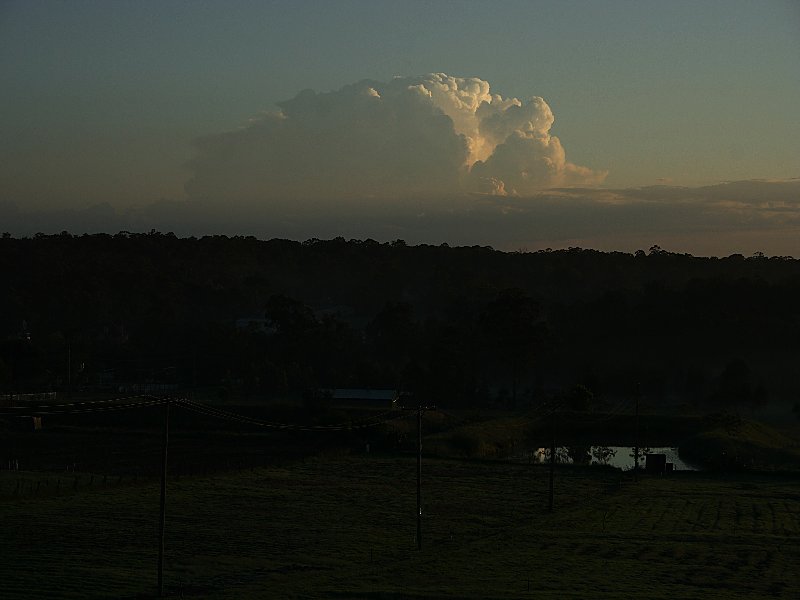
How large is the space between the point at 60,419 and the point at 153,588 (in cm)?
5803

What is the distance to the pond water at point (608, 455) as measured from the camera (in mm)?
75625

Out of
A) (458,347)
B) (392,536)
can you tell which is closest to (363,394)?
(458,347)

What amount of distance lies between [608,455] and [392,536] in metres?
44.1

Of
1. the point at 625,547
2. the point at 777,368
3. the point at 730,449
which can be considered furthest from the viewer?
the point at 777,368

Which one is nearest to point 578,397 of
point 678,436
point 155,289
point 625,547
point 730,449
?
point 678,436

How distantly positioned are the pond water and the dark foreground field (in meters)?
13.3

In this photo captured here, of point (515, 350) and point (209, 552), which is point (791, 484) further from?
point (515, 350)

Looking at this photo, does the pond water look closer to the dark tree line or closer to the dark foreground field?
the dark foreground field

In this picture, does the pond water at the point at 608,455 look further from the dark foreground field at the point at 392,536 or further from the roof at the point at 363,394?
the roof at the point at 363,394

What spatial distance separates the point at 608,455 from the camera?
3179 inches

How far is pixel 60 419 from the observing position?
83.6m

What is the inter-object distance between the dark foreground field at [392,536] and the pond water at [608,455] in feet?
43.7

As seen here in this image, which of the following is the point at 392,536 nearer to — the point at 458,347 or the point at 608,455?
the point at 608,455

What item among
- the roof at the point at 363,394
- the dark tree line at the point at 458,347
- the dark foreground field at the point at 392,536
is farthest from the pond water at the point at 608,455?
the roof at the point at 363,394
